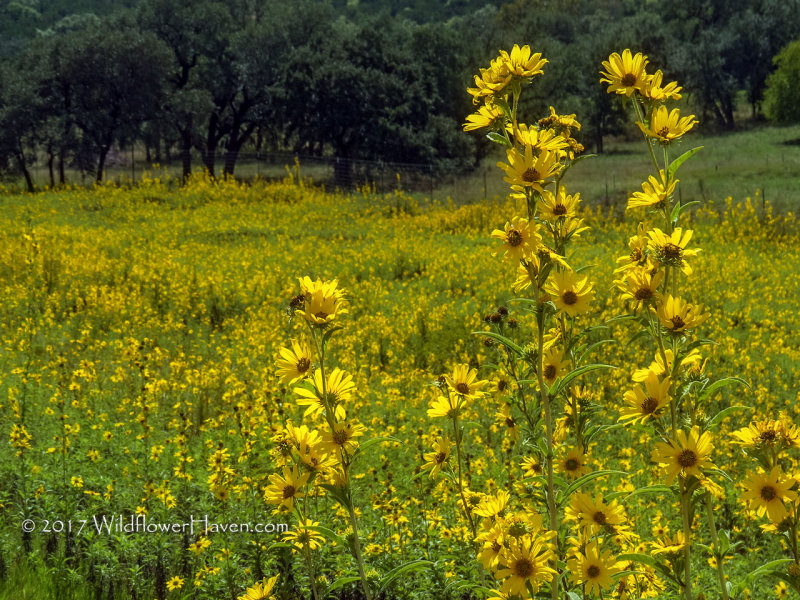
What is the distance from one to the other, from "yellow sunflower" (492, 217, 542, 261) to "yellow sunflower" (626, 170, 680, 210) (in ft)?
0.99

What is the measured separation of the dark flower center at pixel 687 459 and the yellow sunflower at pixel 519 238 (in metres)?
0.61

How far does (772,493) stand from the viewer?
1.61 m

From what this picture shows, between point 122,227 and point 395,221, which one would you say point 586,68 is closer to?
point 395,221

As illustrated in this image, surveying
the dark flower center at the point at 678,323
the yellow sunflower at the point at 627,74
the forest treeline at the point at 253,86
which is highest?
the forest treeline at the point at 253,86

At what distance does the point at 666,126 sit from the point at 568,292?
21.3 inches

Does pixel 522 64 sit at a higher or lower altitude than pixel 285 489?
higher

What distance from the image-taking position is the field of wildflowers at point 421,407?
1698 millimetres

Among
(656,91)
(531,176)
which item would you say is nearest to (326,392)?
(531,176)

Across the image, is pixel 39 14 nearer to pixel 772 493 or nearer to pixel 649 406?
pixel 649 406

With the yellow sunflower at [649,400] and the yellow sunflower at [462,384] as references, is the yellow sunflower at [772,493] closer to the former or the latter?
the yellow sunflower at [649,400]

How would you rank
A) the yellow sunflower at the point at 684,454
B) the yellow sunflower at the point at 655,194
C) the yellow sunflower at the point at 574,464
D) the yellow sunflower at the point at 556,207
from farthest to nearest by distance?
the yellow sunflower at the point at 574,464 < the yellow sunflower at the point at 556,207 < the yellow sunflower at the point at 655,194 < the yellow sunflower at the point at 684,454

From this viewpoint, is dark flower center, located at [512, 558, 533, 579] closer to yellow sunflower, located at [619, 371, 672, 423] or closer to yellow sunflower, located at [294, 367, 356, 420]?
yellow sunflower, located at [619, 371, 672, 423]

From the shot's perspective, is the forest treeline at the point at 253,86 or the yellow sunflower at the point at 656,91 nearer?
the yellow sunflower at the point at 656,91

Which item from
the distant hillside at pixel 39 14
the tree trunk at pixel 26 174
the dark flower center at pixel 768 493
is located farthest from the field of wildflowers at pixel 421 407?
the distant hillside at pixel 39 14
